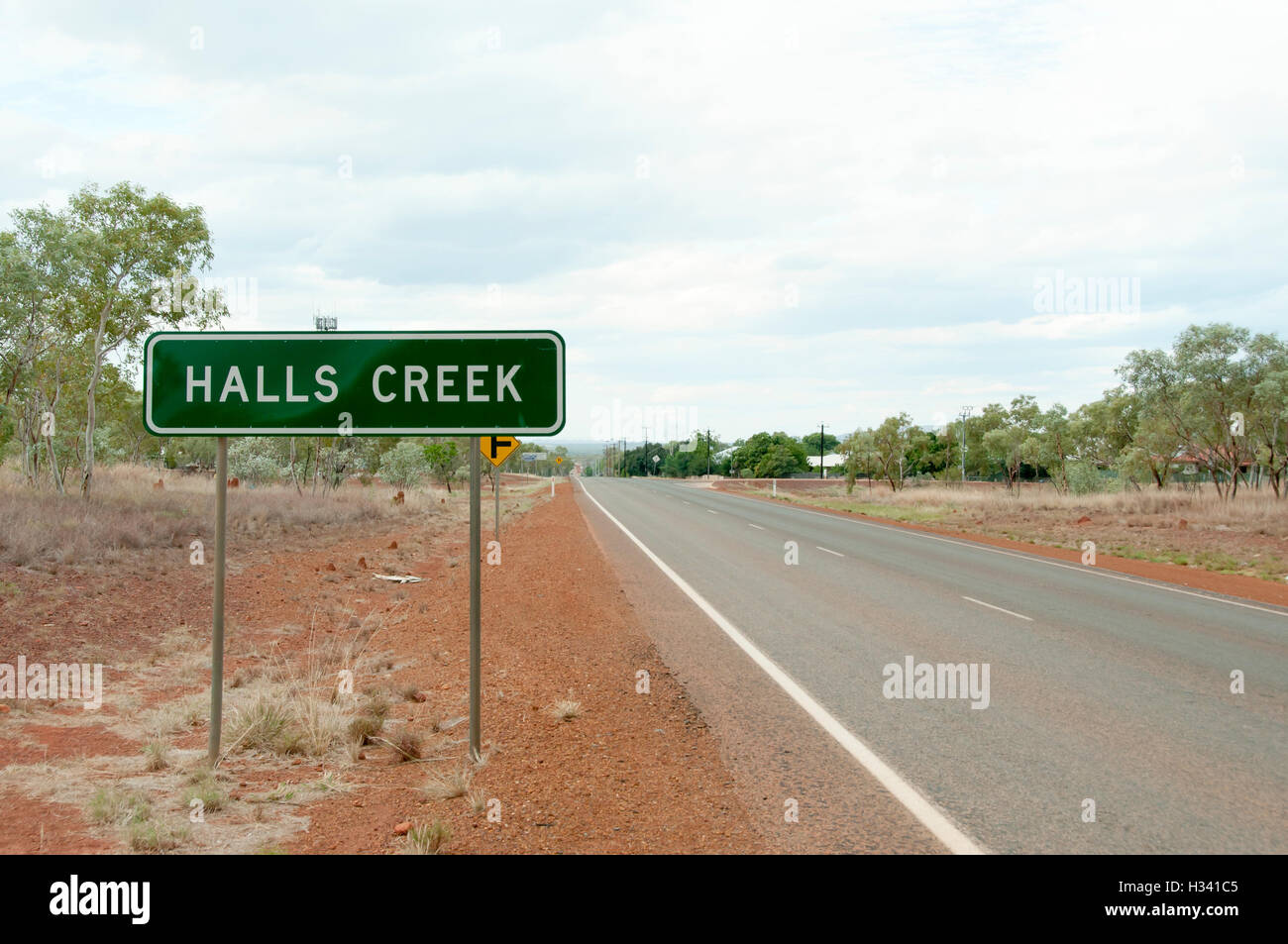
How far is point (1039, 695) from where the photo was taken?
7.08 m

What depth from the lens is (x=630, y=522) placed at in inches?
1169

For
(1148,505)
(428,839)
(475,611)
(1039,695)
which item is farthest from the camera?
(1148,505)

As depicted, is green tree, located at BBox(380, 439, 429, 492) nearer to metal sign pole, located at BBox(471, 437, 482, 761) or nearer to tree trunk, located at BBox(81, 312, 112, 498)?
tree trunk, located at BBox(81, 312, 112, 498)

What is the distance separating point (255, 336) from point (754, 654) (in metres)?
5.45

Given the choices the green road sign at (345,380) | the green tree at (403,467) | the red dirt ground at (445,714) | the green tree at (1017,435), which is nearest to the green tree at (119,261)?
the red dirt ground at (445,714)

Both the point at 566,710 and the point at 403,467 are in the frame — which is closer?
the point at 566,710

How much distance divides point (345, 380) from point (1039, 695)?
571 centimetres

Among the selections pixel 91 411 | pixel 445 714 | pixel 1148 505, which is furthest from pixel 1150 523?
pixel 91 411

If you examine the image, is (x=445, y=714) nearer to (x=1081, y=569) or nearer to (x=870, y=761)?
(x=870, y=761)

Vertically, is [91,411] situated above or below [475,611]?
above

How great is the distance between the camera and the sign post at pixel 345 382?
5078mm
